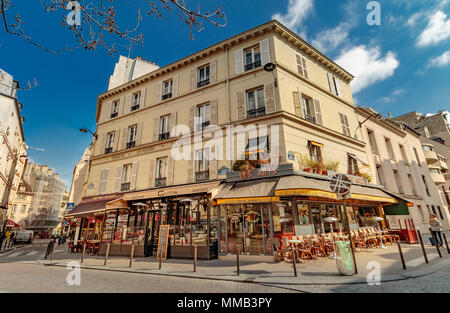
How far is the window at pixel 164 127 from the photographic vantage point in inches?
561

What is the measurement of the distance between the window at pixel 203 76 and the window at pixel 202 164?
15.5 feet

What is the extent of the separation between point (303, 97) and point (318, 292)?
11.2m

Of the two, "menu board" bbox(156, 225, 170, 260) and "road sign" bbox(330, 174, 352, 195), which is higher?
"road sign" bbox(330, 174, 352, 195)

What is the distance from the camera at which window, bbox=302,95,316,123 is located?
40.7 feet

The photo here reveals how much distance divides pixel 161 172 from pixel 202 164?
10.4 feet

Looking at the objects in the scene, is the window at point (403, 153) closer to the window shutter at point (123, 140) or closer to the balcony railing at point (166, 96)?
the balcony railing at point (166, 96)

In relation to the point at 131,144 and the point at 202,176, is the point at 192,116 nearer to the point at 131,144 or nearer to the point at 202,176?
the point at 202,176

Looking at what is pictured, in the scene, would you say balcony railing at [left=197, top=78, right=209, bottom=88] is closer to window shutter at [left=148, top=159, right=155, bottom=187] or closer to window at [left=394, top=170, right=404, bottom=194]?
window shutter at [left=148, top=159, right=155, bottom=187]

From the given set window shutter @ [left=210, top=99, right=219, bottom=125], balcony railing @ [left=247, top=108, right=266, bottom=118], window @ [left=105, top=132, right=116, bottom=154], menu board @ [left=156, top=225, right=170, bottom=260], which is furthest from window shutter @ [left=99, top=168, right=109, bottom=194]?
balcony railing @ [left=247, top=108, right=266, bottom=118]

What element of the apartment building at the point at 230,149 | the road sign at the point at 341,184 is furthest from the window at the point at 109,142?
the road sign at the point at 341,184

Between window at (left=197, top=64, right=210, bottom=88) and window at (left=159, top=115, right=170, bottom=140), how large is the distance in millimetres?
3246

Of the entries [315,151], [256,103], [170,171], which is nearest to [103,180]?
[170,171]

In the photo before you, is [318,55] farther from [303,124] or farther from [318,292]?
[318,292]
